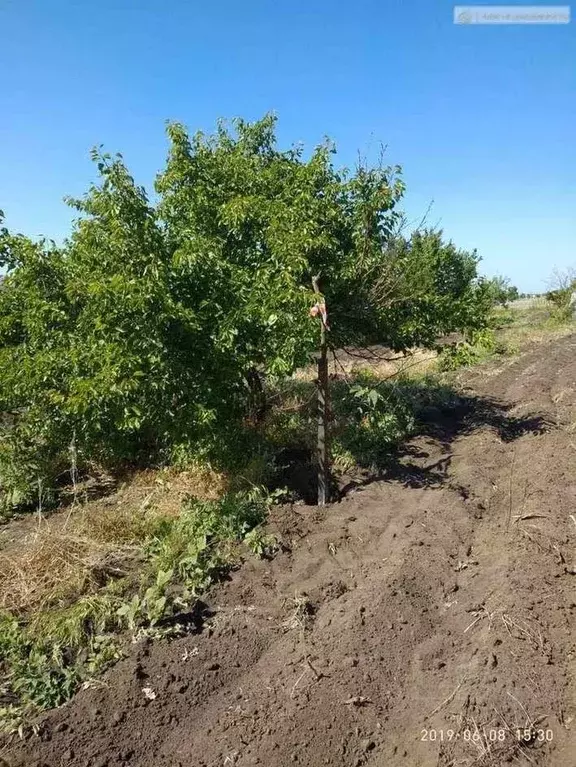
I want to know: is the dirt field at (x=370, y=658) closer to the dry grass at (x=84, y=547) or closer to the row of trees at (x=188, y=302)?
the dry grass at (x=84, y=547)

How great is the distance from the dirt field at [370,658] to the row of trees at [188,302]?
1.94 metres

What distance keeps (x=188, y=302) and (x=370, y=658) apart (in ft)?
12.3

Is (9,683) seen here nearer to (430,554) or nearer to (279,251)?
(430,554)

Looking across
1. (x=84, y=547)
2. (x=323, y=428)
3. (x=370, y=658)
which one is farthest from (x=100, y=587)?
(x=323, y=428)

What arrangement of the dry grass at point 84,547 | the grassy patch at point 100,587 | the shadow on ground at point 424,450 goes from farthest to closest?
the shadow on ground at point 424,450
the dry grass at point 84,547
the grassy patch at point 100,587

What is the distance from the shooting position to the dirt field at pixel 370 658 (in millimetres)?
3275

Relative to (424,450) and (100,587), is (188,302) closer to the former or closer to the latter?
(100,587)

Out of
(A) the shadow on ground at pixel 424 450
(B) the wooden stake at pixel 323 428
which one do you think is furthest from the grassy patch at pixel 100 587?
(A) the shadow on ground at pixel 424 450

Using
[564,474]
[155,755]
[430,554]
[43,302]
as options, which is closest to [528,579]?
[430,554]

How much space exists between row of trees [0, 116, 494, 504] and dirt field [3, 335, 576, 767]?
1943 millimetres

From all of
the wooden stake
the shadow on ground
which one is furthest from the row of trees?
the shadow on ground

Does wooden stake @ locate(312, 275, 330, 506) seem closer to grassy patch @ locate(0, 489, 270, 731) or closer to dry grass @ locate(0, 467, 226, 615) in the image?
grassy patch @ locate(0, 489, 270, 731)

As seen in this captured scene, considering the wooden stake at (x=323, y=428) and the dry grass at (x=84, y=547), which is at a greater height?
the wooden stake at (x=323, y=428)

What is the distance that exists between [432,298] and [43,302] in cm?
461
